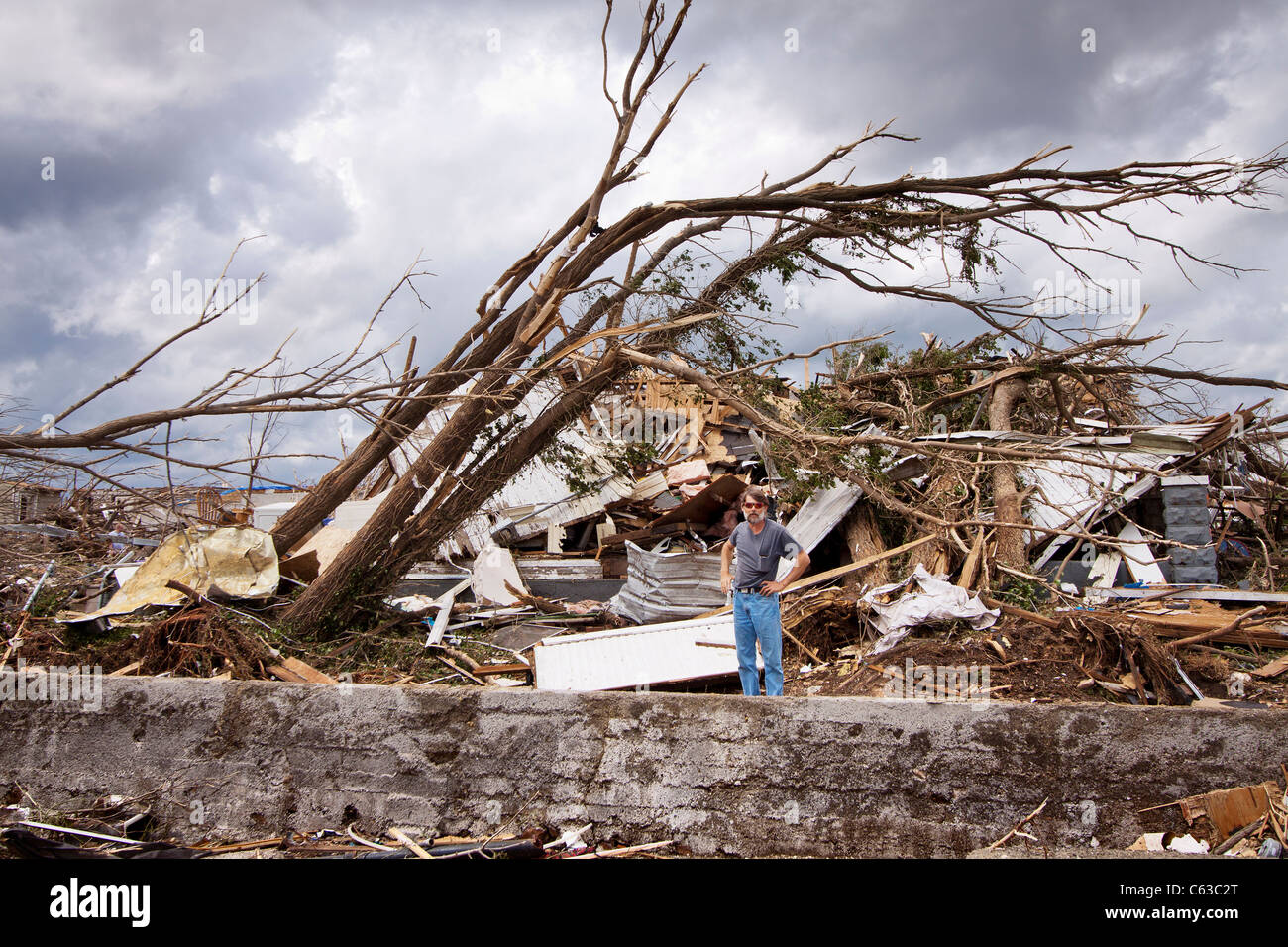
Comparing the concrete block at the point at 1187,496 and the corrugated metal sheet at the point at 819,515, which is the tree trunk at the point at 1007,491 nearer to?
the corrugated metal sheet at the point at 819,515

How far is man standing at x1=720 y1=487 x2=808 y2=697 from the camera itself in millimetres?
5629

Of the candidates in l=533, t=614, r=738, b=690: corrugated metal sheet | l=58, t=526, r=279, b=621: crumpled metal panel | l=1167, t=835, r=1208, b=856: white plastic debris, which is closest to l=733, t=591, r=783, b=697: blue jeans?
l=533, t=614, r=738, b=690: corrugated metal sheet

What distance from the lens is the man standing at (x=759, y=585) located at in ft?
18.5

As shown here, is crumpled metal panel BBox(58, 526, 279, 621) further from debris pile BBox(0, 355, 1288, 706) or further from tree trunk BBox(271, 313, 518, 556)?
tree trunk BBox(271, 313, 518, 556)

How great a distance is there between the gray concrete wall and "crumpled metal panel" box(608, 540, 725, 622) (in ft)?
16.0

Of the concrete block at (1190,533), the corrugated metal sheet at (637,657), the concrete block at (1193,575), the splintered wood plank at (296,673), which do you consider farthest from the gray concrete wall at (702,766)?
the concrete block at (1190,533)

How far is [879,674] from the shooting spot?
281 inches

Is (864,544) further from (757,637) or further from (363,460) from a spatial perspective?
(363,460)

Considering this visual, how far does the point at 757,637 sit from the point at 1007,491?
5.10m

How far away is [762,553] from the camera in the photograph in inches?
222

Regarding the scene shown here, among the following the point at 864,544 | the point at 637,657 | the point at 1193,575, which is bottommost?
the point at 637,657

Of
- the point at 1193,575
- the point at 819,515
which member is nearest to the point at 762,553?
the point at 819,515
